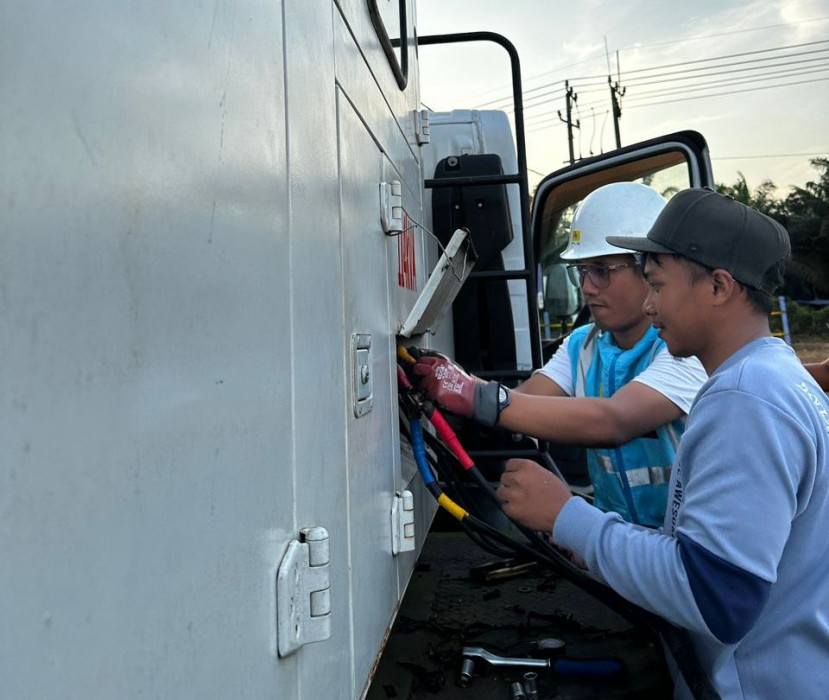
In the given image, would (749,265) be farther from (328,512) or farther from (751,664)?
(328,512)

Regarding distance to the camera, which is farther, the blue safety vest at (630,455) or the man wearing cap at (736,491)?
the blue safety vest at (630,455)

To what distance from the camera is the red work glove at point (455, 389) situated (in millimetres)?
2213

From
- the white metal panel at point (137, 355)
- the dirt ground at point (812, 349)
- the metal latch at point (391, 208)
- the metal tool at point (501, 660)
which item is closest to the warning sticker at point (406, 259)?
the metal latch at point (391, 208)

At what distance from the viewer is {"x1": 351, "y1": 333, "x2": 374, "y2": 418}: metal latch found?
1.45 metres

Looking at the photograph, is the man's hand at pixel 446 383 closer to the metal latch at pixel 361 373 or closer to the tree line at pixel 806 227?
the metal latch at pixel 361 373

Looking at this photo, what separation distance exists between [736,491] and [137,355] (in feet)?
3.74

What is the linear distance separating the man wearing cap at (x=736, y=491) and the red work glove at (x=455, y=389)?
2.09ft

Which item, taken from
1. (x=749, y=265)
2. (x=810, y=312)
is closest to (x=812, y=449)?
(x=749, y=265)

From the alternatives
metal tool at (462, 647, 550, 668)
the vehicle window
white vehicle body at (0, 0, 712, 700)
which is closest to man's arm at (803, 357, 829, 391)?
metal tool at (462, 647, 550, 668)

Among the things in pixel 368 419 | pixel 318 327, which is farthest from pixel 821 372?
pixel 318 327

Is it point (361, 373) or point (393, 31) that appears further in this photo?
point (393, 31)

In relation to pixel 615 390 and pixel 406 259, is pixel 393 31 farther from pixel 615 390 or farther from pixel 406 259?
pixel 615 390

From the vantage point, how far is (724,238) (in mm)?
1617

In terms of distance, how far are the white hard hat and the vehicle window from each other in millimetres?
792
